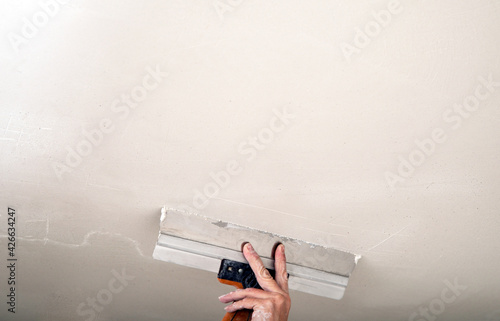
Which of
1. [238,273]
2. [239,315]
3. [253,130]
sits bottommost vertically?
[239,315]

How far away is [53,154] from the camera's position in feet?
4.64

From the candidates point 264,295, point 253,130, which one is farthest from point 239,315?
point 253,130

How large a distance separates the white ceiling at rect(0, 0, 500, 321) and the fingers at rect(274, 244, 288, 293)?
0.31ft

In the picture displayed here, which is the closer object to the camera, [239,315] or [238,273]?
[239,315]

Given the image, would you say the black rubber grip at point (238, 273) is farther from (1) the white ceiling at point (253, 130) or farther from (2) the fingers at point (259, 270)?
(1) the white ceiling at point (253, 130)

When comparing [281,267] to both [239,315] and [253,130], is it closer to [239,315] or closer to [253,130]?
[239,315]

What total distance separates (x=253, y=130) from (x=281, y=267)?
518 mm

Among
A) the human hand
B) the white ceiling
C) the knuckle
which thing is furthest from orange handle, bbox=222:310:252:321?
the white ceiling

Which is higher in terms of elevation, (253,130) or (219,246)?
(253,130)

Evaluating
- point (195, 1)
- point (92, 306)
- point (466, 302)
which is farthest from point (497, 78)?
point (92, 306)

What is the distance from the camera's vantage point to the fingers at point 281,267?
1501 millimetres

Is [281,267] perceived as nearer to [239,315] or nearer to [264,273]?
[264,273]

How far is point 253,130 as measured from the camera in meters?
1.39

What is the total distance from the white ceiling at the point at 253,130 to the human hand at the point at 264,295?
0.14 m
